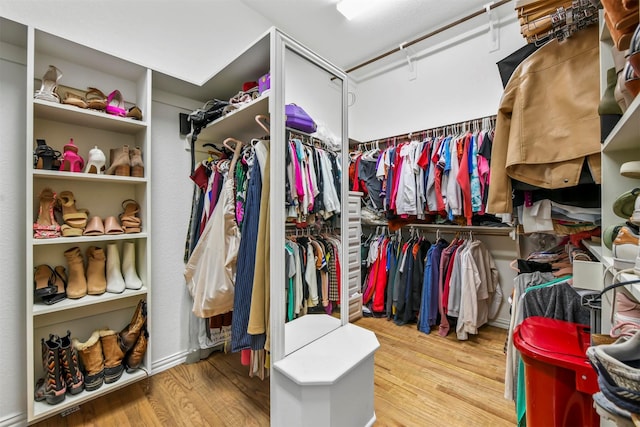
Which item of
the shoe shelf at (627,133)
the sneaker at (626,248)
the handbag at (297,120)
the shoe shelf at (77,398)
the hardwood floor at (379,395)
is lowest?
the hardwood floor at (379,395)

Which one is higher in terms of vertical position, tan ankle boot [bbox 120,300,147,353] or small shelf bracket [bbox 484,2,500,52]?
small shelf bracket [bbox 484,2,500,52]

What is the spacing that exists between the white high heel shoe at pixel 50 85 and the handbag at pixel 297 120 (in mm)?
1154

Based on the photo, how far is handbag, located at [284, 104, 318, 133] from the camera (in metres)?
1.39

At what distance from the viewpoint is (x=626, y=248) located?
63cm

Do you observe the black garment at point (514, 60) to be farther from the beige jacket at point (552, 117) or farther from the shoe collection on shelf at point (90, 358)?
the shoe collection on shelf at point (90, 358)

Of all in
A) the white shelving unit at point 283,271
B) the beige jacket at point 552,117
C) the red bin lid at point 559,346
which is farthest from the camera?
the white shelving unit at point 283,271

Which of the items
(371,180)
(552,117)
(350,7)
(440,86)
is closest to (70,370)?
(552,117)

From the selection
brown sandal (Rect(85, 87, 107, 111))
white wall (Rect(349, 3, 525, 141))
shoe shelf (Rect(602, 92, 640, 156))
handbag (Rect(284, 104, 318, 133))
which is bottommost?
shoe shelf (Rect(602, 92, 640, 156))

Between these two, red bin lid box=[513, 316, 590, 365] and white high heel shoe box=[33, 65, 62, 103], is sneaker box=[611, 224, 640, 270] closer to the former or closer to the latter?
red bin lid box=[513, 316, 590, 365]

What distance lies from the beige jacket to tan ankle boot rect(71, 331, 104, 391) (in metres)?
2.19

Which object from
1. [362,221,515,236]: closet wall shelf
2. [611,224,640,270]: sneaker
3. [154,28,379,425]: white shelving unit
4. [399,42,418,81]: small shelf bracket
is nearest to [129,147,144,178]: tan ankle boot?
[154,28,379,425]: white shelving unit

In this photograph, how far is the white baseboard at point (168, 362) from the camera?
1870 mm

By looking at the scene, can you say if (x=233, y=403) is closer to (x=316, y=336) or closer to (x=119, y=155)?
(x=316, y=336)

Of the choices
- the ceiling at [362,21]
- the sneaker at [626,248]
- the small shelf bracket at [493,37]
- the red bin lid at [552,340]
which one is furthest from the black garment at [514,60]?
the small shelf bracket at [493,37]
